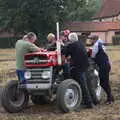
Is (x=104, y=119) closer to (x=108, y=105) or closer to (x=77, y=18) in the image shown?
(x=108, y=105)

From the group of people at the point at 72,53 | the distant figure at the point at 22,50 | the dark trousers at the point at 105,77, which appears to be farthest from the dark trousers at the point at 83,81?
the distant figure at the point at 22,50

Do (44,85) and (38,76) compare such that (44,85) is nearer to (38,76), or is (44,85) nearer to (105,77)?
(38,76)

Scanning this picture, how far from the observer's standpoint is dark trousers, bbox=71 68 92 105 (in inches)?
470

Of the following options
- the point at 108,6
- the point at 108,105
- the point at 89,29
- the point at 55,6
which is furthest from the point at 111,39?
the point at 108,105

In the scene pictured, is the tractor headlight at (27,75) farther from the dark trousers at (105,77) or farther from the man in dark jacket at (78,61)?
the dark trousers at (105,77)

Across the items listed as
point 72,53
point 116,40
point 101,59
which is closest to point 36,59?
point 72,53

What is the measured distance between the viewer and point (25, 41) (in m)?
11.8

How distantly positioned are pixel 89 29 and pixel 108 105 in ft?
214

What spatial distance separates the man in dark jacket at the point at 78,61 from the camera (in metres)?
11.8

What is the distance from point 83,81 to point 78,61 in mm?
514

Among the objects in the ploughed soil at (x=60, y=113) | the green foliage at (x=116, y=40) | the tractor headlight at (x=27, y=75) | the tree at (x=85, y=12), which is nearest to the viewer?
the ploughed soil at (x=60, y=113)

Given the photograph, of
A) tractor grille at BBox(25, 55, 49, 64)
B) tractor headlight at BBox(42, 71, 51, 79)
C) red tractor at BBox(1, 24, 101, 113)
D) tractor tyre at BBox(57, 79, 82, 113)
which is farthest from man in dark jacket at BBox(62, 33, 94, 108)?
tractor headlight at BBox(42, 71, 51, 79)

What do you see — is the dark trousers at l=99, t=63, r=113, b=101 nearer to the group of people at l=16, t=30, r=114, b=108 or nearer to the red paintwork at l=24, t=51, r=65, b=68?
the group of people at l=16, t=30, r=114, b=108

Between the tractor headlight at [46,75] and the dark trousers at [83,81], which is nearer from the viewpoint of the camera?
the tractor headlight at [46,75]
